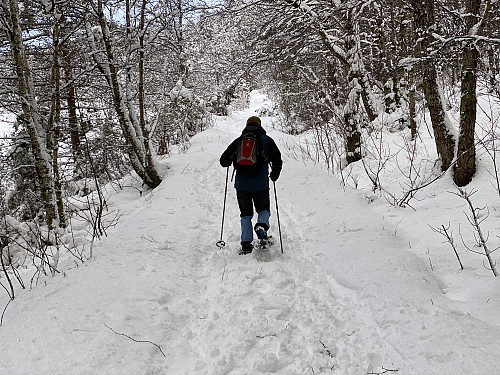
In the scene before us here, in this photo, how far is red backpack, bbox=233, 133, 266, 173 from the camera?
5.09 meters

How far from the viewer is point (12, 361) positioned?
110 inches

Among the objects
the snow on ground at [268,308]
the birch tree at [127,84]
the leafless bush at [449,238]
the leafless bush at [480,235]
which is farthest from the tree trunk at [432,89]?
the birch tree at [127,84]

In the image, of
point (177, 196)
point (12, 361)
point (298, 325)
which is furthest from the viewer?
point (177, 196)

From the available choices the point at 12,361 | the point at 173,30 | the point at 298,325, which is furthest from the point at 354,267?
the point at 173,30

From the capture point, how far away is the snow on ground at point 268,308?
280cm

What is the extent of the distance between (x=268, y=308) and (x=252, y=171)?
2.25m

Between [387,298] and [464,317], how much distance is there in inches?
27.2

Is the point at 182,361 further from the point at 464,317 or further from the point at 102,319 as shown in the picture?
the point at 464,317

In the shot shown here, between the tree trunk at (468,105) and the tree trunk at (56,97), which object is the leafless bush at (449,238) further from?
the tree trunk at (56,97)

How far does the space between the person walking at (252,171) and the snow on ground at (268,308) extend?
1.42 feet

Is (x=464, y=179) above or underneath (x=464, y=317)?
above

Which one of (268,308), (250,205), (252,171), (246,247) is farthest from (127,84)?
(268,308)

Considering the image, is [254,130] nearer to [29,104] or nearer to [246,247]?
[246,247]

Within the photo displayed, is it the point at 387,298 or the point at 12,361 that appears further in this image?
the point at 387,298
